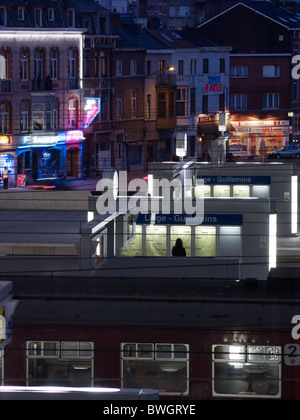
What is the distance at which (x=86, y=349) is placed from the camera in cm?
863

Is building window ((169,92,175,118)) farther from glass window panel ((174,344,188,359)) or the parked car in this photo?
glass window panel ((174,344,188,359))

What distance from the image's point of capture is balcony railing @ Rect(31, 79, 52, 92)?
3312 cm

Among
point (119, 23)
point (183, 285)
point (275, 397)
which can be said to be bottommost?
point (275, 397)

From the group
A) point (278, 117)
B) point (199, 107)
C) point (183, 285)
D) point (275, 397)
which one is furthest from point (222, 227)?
point (278, 117)

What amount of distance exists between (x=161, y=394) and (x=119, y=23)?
31620 millimetres

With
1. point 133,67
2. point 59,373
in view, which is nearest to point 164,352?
point 59,373

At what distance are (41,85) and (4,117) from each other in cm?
197

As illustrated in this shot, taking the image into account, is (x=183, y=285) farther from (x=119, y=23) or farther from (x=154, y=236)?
(x=119, y=23)

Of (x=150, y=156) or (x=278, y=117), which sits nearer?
(x=150, y=156)

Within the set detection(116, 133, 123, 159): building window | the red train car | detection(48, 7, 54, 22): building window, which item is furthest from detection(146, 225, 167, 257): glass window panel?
detection(116, 133, 123, 159): building window

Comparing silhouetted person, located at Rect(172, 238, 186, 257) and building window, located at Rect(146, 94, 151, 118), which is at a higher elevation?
building window, located at Rect(146, 94, 151, 118)

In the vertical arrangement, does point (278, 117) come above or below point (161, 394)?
above

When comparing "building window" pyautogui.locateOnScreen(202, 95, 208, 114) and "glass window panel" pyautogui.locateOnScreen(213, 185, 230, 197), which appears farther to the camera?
"building window" pyautogui.locateOnScreen(202, 95, 208, 114)

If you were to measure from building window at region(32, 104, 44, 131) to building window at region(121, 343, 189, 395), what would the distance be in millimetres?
24928
